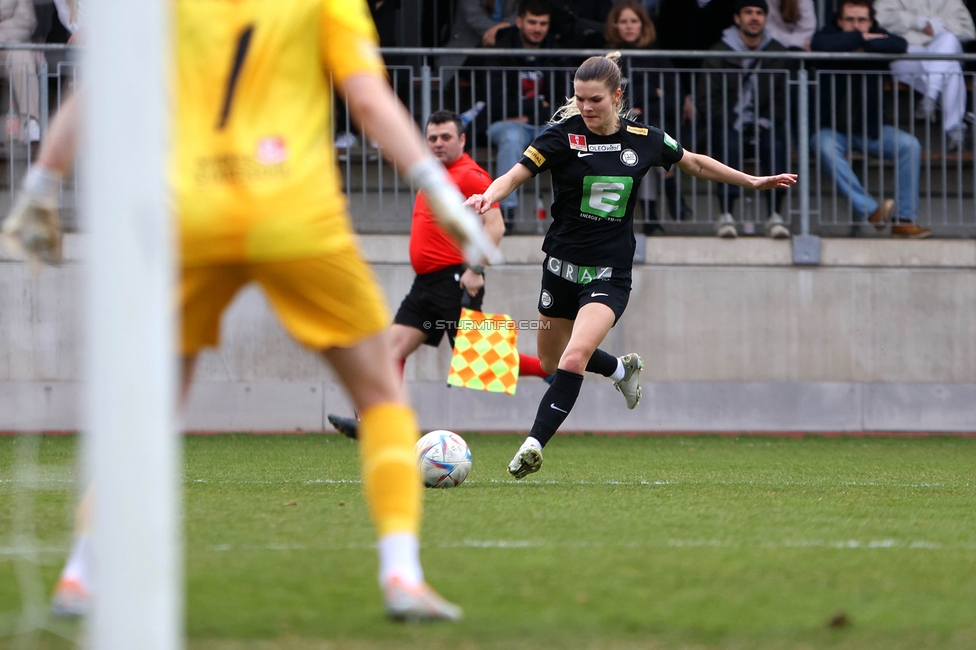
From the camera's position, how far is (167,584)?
95.8 inches

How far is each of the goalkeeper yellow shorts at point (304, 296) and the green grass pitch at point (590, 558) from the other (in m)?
0.75

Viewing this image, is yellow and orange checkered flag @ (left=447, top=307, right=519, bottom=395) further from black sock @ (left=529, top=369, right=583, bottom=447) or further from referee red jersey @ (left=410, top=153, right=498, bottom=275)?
black sock @ (left=529, top=369, right=583, bottom=447)

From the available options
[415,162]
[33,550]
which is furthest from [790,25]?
[415,162]

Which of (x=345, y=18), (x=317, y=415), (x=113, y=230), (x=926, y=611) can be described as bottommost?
(x=317, y=415)

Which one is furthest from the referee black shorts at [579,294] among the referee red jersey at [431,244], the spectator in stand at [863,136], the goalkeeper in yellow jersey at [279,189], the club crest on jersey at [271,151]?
the spectator in stand at [863,136]

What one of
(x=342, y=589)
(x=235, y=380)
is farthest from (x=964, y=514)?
(x=235, y=380)

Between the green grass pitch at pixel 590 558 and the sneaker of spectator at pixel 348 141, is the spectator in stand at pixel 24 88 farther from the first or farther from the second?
the green grass pitch at pixel 590 558

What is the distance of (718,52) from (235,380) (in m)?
5.41

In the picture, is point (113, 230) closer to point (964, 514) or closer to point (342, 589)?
Result: point (342, 589)

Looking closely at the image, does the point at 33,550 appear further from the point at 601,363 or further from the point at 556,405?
the point at 601,363

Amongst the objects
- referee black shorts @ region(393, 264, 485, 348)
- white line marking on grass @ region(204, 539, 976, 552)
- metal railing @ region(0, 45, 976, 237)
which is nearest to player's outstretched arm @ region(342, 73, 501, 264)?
white line marking on grass @ region(204, 539, 976, 552)

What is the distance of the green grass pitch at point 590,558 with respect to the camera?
322 centimetres

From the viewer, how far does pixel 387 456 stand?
3.43 metres

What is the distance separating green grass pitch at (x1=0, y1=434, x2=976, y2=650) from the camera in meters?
3.22
